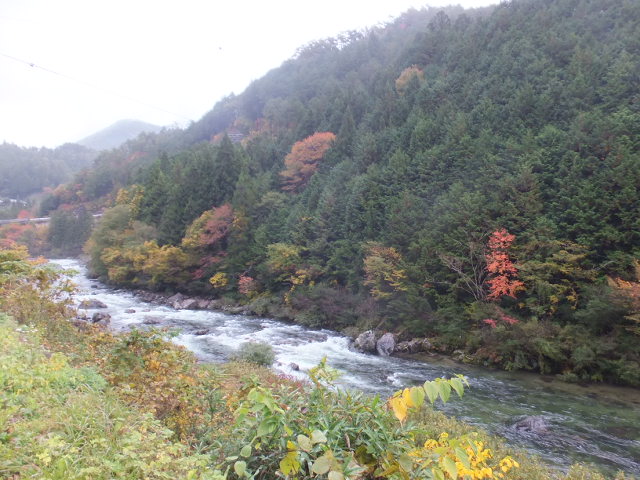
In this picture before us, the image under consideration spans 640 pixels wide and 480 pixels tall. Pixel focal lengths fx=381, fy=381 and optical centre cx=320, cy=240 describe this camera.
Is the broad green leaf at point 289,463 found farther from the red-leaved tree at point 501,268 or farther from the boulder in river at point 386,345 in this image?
the red-leaved tree at point 501,268

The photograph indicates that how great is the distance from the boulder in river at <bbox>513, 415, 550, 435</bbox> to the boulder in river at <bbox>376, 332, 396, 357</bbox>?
7981 millimetres

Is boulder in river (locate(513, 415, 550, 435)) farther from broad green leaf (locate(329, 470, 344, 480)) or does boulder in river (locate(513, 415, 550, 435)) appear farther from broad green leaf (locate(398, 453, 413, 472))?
broad green leaf (locate(329, 470, 344, 480))

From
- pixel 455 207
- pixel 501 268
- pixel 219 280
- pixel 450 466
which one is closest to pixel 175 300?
pixel 219 280

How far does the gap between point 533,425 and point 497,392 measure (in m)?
3.13

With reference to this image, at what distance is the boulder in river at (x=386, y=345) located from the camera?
1884 centimetres

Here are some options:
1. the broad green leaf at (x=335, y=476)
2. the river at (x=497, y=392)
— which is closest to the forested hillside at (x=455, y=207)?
the river at (x=497, y=392)

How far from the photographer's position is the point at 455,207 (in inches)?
871

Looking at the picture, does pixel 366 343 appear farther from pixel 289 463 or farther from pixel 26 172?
pixel 26 172

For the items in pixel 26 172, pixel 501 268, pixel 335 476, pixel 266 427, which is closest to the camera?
pixel 335 476

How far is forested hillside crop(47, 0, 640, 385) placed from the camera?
17328mm

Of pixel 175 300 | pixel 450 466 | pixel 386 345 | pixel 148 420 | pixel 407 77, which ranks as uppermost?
pixel 407 77

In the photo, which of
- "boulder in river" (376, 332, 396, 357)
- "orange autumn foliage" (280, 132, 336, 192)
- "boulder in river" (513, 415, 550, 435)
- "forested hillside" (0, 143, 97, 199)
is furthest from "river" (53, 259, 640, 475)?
"forested hillside" (0, 143, 97, 199)

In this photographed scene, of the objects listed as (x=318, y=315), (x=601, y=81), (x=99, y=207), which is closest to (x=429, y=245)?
(x=318, y=315)

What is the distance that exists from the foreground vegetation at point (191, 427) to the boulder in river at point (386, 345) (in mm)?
12564
